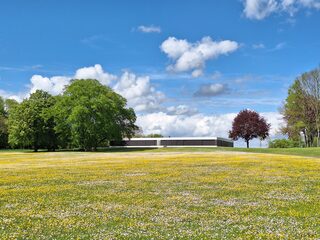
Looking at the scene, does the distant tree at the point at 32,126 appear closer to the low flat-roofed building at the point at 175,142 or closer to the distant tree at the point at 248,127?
the low flat-roofed building at the point at 175,142

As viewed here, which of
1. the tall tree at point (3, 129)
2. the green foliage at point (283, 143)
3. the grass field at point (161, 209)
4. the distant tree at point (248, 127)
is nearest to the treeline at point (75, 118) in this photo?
the tall tree at point (3, 129)

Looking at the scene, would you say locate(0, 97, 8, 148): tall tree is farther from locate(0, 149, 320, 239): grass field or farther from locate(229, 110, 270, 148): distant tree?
locate(0, 149, 320, 239): grass field

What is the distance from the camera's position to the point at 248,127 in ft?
378

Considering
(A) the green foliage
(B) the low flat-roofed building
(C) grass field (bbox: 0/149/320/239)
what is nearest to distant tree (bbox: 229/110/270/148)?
(A) the green foliage

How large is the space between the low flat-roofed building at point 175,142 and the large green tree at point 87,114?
29472mm

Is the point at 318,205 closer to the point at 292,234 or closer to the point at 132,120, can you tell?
the point at 292,234

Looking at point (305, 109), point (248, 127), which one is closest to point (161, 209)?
point (305, 109)

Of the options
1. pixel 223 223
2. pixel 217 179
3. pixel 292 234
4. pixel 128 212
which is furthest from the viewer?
pixel 217 179

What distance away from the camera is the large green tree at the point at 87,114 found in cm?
9550

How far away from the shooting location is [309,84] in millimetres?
102812

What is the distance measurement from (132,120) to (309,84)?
167ft

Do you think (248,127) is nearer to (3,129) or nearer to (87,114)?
(87,114)

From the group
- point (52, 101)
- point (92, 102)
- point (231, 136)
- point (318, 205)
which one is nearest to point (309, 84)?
point (231, 136)

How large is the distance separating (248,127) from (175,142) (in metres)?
28.4
